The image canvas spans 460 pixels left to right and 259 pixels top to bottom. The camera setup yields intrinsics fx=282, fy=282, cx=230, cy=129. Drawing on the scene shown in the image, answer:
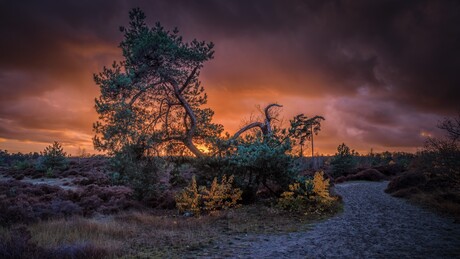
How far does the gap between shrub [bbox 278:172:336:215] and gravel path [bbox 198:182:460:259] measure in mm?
1762

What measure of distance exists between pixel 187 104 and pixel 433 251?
46.0 ft

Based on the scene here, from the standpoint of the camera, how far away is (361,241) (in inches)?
328

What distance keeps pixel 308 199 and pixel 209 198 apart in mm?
5097

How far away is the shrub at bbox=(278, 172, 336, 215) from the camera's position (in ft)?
46.3

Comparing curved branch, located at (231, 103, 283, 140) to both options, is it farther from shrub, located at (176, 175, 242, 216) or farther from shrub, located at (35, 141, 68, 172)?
shrub, located at (35, 141, 68, 172)

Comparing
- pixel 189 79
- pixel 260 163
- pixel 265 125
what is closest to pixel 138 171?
pixel 189 79

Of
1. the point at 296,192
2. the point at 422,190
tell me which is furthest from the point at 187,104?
the point at 422,190

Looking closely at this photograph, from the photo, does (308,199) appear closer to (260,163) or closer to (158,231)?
(260,163)

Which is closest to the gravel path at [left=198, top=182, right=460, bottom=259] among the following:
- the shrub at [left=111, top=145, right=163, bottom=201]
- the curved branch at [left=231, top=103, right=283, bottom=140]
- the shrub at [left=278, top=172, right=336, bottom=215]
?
the shrub at [left=278, top=172, right=336, bottom=215]

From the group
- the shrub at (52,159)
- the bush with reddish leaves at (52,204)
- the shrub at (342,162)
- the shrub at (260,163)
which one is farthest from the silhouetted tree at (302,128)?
the shrub at (52,159)

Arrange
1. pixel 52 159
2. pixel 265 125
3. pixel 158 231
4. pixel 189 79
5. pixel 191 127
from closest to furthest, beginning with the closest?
pixel 158 231
pixel 189 79
pixel 191 127
pixel 265 125
pixel 52 159

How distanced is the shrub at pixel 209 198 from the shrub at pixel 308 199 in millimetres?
2624

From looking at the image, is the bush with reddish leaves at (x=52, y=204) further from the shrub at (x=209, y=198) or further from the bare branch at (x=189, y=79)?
the bare branch at (x=189, y=79)

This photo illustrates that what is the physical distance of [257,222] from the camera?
1184 centimetres
